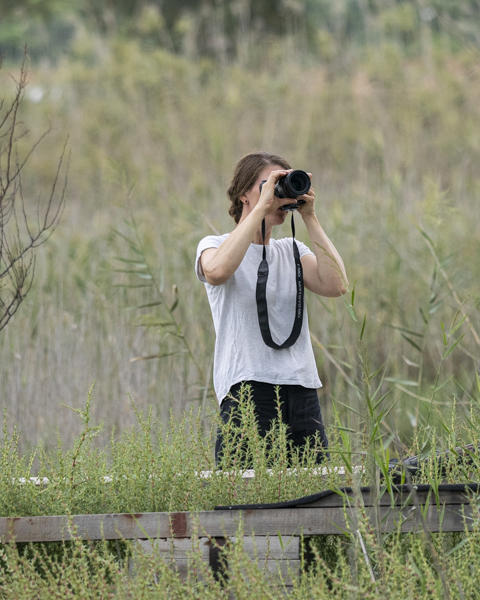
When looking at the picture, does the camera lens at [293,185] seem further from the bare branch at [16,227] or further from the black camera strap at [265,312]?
the bare branch at [16,227]

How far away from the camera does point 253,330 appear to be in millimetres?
2195

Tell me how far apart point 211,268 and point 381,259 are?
282 cm

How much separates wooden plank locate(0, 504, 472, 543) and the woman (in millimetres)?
407

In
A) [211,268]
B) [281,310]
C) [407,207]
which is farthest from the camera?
[407,207]

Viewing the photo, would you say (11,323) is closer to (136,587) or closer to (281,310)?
(281,310)

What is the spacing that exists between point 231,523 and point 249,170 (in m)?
1.05

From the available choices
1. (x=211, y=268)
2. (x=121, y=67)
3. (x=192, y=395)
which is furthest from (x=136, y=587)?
(x=121, y=67)

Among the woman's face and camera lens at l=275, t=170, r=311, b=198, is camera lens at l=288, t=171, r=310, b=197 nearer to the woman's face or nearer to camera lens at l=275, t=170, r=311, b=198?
camera lens at l=275, t=170, r=311, b=198

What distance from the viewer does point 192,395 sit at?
3.82m

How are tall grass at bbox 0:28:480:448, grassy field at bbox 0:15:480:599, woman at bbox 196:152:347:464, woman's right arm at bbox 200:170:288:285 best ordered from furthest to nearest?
tall grass at bbox 0:28:480:448
woman at bbox 196:152:347:464
woman's right arm at bbox 200:170:288:285
grassy field at bbox 0:15:480:599

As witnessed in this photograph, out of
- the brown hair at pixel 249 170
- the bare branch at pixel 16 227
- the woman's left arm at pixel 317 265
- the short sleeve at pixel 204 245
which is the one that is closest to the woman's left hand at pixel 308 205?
the woman's left arm at pixel 317 265

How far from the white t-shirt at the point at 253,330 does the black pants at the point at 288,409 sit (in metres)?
0.03

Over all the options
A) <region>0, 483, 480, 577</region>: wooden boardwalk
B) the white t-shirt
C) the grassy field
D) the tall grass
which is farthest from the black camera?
<region>0, 483, 480, 577</region>: wooden boardwalk

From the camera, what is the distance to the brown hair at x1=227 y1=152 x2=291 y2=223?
7.45 feet
